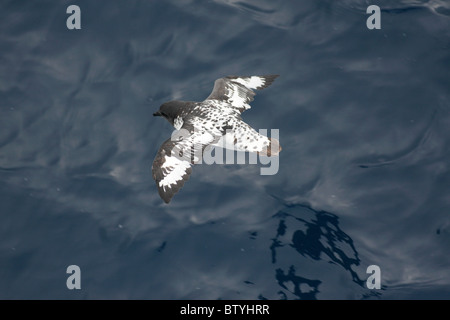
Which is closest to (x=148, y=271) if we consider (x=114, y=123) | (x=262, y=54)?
→ (x=114, y=123)

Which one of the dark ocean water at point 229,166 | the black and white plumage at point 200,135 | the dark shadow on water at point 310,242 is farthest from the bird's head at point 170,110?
the dark shadow on water at point 310,242

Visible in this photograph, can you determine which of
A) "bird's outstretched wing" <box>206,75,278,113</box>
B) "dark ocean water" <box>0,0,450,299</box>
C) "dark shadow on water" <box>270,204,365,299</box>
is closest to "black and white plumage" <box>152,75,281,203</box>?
"bird's outstretched wing" <box>206,75,278,113</box>

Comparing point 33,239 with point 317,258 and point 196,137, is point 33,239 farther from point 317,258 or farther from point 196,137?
point 317,258

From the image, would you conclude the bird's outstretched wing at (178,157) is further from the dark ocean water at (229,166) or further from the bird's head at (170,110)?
the dark ocean water at (229,166)

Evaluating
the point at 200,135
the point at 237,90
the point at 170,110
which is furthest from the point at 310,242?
the point at 170,110

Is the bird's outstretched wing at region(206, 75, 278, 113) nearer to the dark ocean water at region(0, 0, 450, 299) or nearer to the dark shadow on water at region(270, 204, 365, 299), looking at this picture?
the dark ocean water at region(0, 0, 450, 299)

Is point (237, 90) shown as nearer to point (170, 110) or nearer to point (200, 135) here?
point (170, 110)
